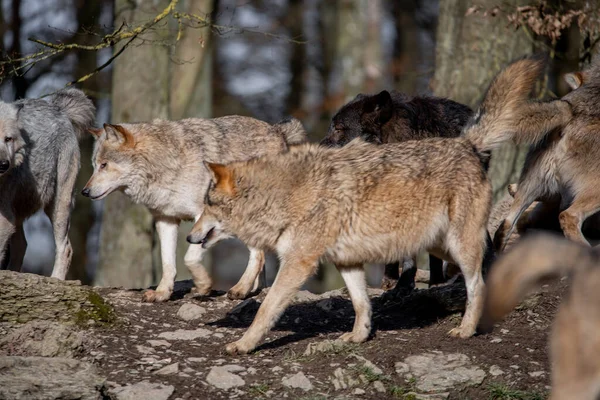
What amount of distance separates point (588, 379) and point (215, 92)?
21659mm

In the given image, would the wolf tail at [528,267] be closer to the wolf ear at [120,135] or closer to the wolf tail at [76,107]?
the wolf ear at [120,135]

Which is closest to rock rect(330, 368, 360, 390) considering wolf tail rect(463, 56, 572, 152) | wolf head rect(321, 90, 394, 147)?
wolf tail rect(463, 56, 572, 152)

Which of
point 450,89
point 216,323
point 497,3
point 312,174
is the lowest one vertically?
point 216,323

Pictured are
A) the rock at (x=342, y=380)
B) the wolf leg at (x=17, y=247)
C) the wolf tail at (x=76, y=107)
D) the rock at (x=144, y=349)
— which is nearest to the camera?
the rock at (x=342, y=380)

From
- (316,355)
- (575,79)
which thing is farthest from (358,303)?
(575,79)

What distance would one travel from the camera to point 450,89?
1202cm

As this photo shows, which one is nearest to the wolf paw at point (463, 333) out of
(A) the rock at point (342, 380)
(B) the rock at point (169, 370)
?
(A) the rock at point (342, 380)

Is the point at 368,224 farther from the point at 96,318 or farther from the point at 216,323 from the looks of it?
the point at 96,318

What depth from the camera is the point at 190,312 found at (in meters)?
8.01

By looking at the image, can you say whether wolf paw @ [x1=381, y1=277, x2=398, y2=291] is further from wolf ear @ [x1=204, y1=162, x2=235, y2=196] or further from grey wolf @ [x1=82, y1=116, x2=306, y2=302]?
wolf ear @ [x1=204, y1=162, x2=235, y2=196]

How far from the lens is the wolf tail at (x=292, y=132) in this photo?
9.86m

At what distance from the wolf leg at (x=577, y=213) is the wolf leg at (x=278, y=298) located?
2.96 metres

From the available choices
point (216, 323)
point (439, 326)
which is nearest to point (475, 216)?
point (439, 326)

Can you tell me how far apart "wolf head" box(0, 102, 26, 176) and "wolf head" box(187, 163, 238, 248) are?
2.36 meters
